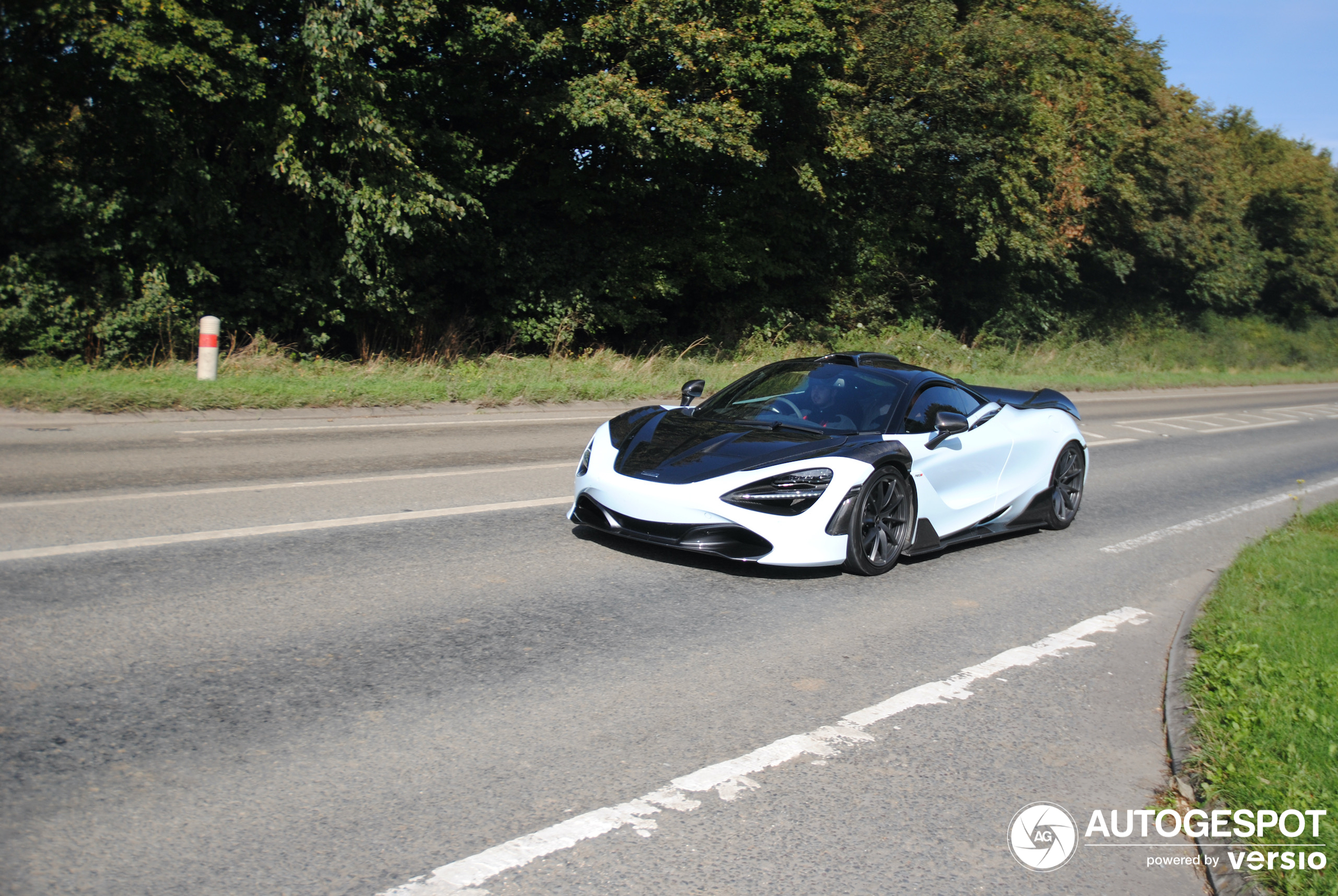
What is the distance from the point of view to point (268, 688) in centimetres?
411

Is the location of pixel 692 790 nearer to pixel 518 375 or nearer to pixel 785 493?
pixel 785 493

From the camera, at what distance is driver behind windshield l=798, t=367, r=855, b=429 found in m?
7.12

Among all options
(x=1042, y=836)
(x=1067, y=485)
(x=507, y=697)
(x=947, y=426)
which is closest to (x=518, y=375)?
(x=1067, y=485)

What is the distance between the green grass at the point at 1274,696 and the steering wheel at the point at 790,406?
9.18 ft

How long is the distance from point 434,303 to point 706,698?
16.9 meters

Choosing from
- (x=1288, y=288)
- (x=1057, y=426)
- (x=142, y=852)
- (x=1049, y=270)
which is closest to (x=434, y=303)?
(x=1057, y=426)

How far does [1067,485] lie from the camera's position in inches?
355

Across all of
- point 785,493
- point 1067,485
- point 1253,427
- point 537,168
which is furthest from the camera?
point 537,168

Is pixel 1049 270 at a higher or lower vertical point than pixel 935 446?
higher

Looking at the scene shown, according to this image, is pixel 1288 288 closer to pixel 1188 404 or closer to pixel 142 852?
pixel 1188 404

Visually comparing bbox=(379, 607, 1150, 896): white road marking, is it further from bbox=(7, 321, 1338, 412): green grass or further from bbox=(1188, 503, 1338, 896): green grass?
bbox=(7, 321, 1338, 412): green grass

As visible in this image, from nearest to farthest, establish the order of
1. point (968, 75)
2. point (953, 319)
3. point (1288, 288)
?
point (968, 75)
point (953, 319)
point (1288, 288)

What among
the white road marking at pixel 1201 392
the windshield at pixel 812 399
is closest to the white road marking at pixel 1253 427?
the white road marking at pixel 1201 392

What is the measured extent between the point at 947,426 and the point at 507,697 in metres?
3.83
